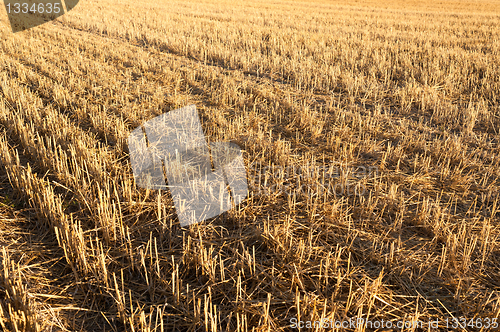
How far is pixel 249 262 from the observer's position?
8.13ft

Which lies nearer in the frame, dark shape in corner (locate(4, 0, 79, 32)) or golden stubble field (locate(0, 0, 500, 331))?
golden stubble field (locate(0, 0, 500, 331))

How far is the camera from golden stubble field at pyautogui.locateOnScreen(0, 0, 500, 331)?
7.45ft

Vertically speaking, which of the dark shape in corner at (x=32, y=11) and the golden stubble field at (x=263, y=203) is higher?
the dark shape in corner at (x=32, y=11)

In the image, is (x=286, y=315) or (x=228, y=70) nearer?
(x=286, y=315)

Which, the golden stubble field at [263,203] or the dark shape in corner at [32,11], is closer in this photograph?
the golden stubble field at [263,203]

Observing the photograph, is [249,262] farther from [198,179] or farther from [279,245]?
[198,179]

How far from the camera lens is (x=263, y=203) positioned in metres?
3.37

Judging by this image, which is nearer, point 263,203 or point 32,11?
point 263,203

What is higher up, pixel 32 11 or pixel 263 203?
pixel 32 11

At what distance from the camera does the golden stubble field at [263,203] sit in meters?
2.27

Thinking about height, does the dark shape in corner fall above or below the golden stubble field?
above

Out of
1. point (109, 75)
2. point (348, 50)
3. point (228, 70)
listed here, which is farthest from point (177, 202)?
point (348, 50)

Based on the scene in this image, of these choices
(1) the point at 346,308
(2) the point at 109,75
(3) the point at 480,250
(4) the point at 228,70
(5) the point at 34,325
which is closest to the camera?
(5) the point at 34,325

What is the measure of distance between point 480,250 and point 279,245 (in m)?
1.57
